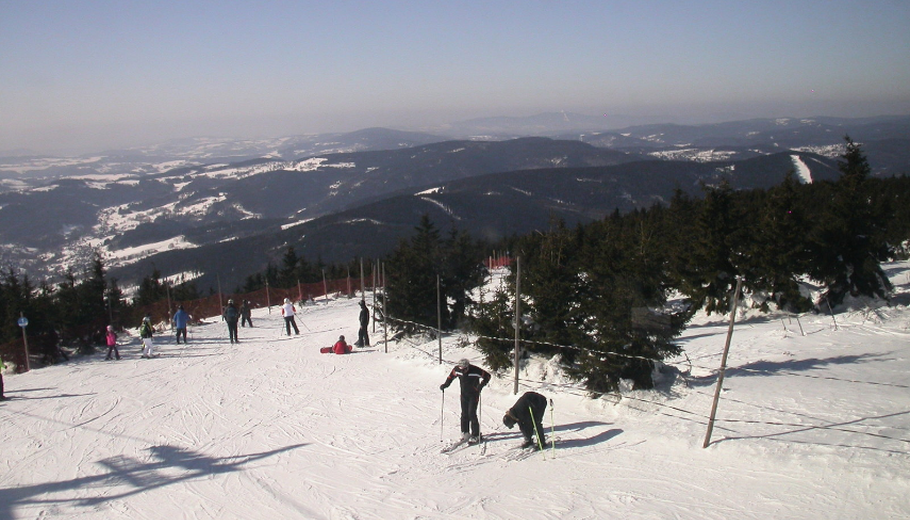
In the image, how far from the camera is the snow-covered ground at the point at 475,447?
272 inches

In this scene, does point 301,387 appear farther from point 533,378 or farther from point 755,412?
point 755,412

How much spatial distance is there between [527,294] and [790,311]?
1041 cm

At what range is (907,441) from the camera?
7.20m

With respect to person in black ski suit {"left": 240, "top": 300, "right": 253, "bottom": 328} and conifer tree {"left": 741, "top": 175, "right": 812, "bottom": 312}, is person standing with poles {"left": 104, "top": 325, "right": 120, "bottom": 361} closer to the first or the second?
person in black ski suit {"left": 240, "top": 300, "right": 253, "bottom": 328}

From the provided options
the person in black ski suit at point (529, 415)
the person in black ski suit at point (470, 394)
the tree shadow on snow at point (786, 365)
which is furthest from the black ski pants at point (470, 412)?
the tree shadow on snow at point (786, 365)

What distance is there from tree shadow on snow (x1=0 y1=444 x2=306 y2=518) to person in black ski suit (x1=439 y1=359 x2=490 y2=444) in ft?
9.01

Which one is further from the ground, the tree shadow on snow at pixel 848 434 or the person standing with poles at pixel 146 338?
the tree shadow on snow at pixel 848 434

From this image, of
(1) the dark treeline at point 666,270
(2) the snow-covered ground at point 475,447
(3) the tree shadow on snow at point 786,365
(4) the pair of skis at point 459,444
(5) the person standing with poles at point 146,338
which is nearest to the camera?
(2) the snow-covered ground at point 475,447

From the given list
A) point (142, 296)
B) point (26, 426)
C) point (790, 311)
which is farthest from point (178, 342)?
point (142, 296)

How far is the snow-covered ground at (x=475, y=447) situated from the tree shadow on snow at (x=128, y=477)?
0.03 m

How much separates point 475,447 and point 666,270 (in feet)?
37.9

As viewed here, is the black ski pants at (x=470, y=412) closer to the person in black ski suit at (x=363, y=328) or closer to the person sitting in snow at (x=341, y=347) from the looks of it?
the person sitting in snow at (x=341, y=347)

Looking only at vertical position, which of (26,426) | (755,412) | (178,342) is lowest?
(178,342)

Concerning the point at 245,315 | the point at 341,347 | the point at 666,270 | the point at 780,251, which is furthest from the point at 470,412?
the point at 245,315
